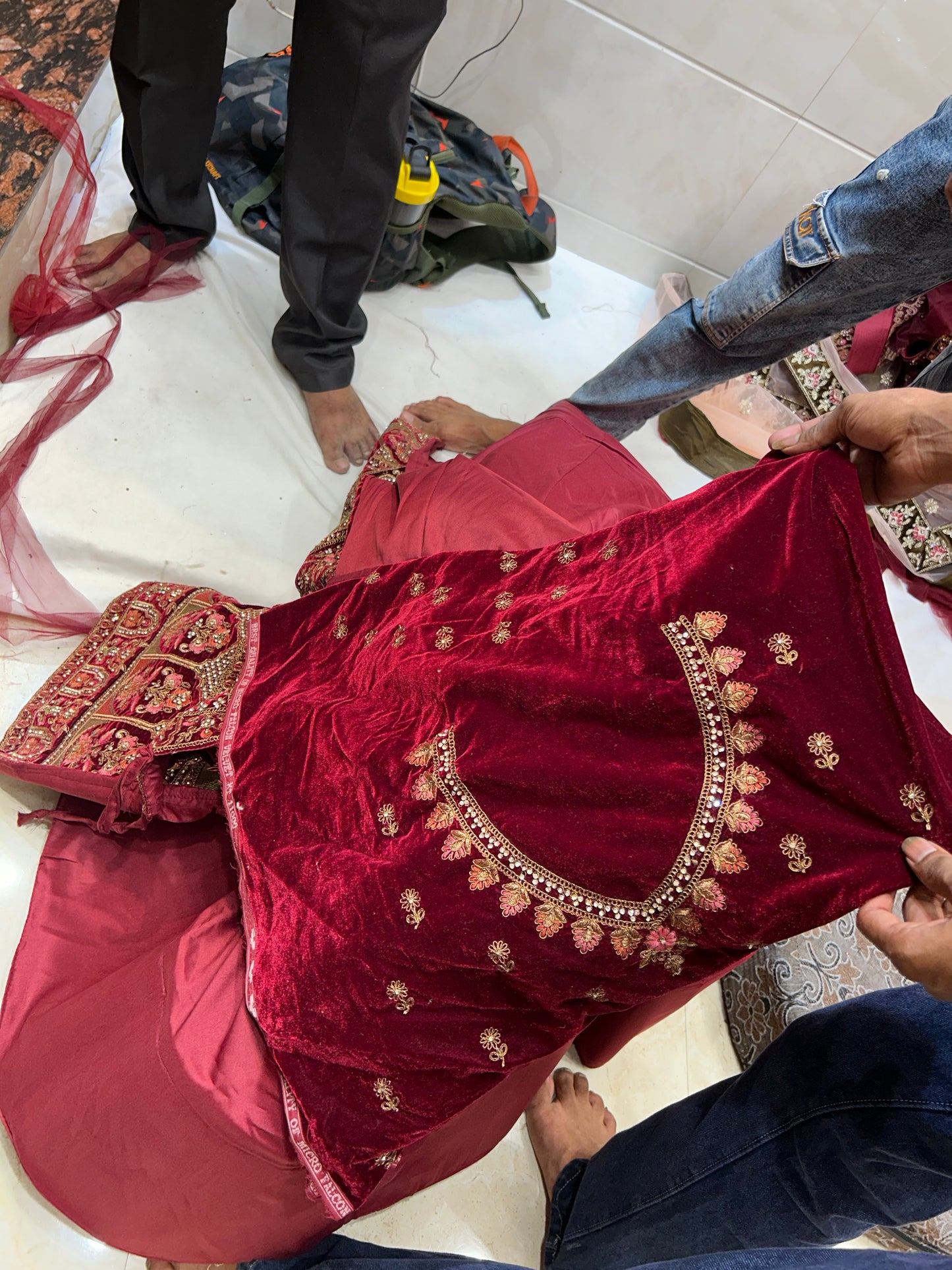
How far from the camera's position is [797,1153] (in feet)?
2.79

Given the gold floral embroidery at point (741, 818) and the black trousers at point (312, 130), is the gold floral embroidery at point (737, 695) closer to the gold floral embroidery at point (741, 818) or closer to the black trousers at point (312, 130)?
the gold floral embroidery at point (741, 818)

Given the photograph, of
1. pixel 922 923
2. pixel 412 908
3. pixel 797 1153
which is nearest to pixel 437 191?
pixel 412 908

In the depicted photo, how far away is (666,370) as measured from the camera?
1316mm

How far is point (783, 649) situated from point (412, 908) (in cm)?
36

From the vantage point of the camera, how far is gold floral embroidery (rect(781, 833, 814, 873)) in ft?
1.89

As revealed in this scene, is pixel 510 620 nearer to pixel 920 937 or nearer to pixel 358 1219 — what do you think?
pixel 920 937

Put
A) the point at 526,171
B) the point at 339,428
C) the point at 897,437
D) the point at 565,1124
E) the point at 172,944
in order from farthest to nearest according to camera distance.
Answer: the point at 526,171 → the point at 339,428 → the point at 565,1124 → the point at 172,944 → the point at 897,437

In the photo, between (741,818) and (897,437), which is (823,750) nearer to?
(741,818)

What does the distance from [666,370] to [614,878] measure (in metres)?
0.95

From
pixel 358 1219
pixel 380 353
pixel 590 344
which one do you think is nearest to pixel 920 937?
pixel 358 1219

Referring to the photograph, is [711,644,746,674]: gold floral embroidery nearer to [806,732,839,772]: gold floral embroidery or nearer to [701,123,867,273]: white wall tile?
[806,732,839,772]: gold floral embroidery

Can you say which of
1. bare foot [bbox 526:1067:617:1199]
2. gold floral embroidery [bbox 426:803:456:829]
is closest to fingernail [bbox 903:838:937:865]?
gold floral embroidery [bbox 426:803:456:829]

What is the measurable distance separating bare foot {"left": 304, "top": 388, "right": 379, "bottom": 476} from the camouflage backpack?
309mm

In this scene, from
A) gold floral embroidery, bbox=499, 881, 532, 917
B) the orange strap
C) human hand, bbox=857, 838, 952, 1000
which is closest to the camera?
human hand, bbox=857, 838, 952, 1000
